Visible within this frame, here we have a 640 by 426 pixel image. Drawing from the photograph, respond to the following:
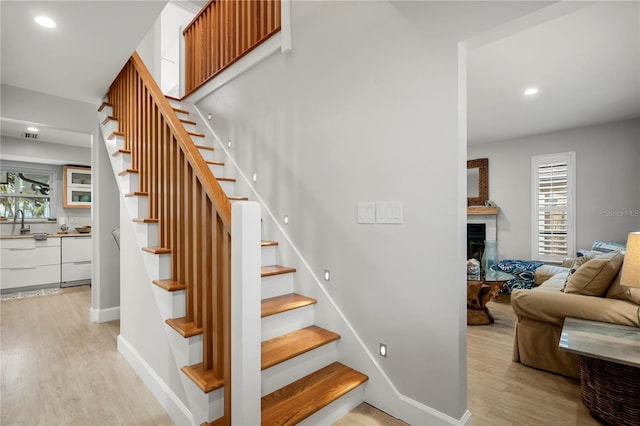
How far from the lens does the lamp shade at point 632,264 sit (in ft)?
5.13

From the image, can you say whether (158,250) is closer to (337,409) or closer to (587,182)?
(337,409)

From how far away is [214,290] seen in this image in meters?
1.51

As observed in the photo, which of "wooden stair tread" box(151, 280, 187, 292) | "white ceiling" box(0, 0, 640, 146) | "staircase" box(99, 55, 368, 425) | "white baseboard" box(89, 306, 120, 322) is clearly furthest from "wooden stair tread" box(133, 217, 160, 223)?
"white baseboard" box(89, 306, 120, 322)

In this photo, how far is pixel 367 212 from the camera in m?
2.04

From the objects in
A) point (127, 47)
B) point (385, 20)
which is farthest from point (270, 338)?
point (127, 47)

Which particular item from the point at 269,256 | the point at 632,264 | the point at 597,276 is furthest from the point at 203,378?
the point at 597,276

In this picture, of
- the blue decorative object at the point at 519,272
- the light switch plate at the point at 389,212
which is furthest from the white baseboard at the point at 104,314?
the blue decorative object at the point at 519,272

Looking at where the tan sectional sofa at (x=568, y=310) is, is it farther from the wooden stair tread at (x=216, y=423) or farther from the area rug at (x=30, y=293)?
the area rug at (x=30, y=293)

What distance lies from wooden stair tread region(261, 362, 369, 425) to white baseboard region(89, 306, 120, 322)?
9.34ft

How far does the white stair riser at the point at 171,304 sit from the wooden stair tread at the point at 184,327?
0.04m

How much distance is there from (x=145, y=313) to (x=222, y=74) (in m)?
2.57

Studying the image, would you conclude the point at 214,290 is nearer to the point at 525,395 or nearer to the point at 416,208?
the point at 416,208

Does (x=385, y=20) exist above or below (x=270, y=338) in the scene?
above

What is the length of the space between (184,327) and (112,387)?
3.50ft
